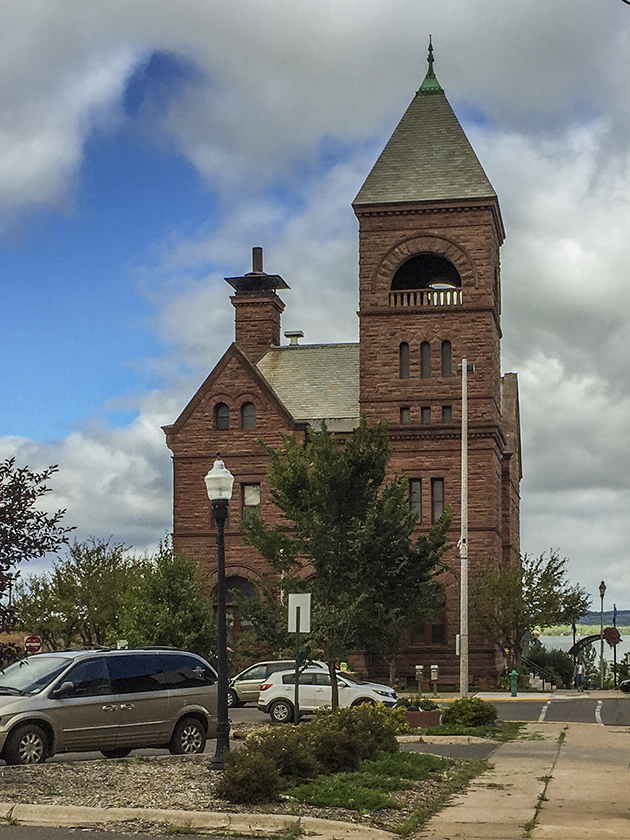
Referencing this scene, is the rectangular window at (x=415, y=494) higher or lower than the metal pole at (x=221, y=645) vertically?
higher

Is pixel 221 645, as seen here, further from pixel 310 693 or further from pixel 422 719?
pixel 310 693

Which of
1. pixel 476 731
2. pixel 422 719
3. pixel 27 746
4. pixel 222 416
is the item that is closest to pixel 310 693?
pixel 422 719

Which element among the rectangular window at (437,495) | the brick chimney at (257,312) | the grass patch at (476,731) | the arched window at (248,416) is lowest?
the grass patch at (476,731)

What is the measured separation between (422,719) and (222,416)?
28.7 m

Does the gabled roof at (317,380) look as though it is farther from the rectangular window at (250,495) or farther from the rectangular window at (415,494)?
the rectangular window at (415,494)

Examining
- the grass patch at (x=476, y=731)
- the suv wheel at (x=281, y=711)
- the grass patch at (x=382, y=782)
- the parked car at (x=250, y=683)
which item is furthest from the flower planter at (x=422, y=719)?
the parked car at (x=250, y=683)

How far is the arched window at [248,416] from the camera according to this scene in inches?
2144

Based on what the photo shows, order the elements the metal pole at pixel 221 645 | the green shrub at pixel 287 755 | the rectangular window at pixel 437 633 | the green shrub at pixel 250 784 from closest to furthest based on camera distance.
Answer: the green shrub at pixel 250 784, the green shrub at pixel 287 755, the metal pole at pixel 221 645, the rectangular window at pixel 437 633

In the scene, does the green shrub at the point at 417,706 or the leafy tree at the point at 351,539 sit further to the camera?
the leafy tree at the point at 351,539

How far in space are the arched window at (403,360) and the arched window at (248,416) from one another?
6.71m

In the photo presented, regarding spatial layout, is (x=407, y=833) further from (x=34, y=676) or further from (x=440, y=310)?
(x=440, y=310)

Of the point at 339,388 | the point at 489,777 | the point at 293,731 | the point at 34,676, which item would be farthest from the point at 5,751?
the point at 339,388

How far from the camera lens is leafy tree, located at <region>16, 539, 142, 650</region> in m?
51.1

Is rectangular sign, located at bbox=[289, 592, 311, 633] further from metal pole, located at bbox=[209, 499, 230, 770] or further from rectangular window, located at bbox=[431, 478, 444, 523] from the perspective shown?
rectangular window, located at bbox=[431, 478, 444, 523]
